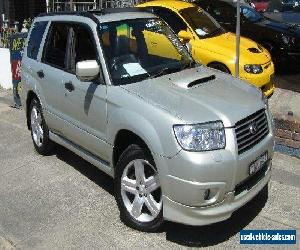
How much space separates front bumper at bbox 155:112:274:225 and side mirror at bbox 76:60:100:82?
122 cm

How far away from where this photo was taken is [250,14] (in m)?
10.6

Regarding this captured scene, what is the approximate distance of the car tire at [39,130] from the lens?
6.04m

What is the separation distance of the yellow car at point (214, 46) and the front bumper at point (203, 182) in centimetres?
391

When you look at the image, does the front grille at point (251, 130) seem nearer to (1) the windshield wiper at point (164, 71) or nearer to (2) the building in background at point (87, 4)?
(1) the windshield wiper at point (164, 71)

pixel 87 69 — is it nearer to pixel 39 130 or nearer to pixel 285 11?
pixel 39 130

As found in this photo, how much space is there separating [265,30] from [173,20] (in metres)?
2.45

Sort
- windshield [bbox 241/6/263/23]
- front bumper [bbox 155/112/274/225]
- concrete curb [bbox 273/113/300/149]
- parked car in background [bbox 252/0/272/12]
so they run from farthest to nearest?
parked car in background [bbox 252/0/272/12]
windshield [bbox 241/6/263/23]
concrete curb [bbox 273/113/300/149]
front bumper [bbox 155/112/274/225]

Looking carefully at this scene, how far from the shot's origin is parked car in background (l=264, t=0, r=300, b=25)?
10711 millimetres

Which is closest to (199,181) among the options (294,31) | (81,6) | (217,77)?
(217,77)

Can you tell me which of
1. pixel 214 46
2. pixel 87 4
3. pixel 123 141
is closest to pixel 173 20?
pixel 214 46

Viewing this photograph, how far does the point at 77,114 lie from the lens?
497 centimetres

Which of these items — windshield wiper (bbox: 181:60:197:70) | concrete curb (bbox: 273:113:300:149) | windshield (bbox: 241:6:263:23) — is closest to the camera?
windshield wiper (bbox: 181:60:197:70)

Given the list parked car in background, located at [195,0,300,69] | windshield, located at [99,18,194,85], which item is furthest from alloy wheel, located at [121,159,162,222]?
parked car in background, located at [195,0,300,69]

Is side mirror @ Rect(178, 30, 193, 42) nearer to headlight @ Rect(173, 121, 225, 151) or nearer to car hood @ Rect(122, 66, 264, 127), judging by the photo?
car hood @ Rect(122, 66, 264, 127)
